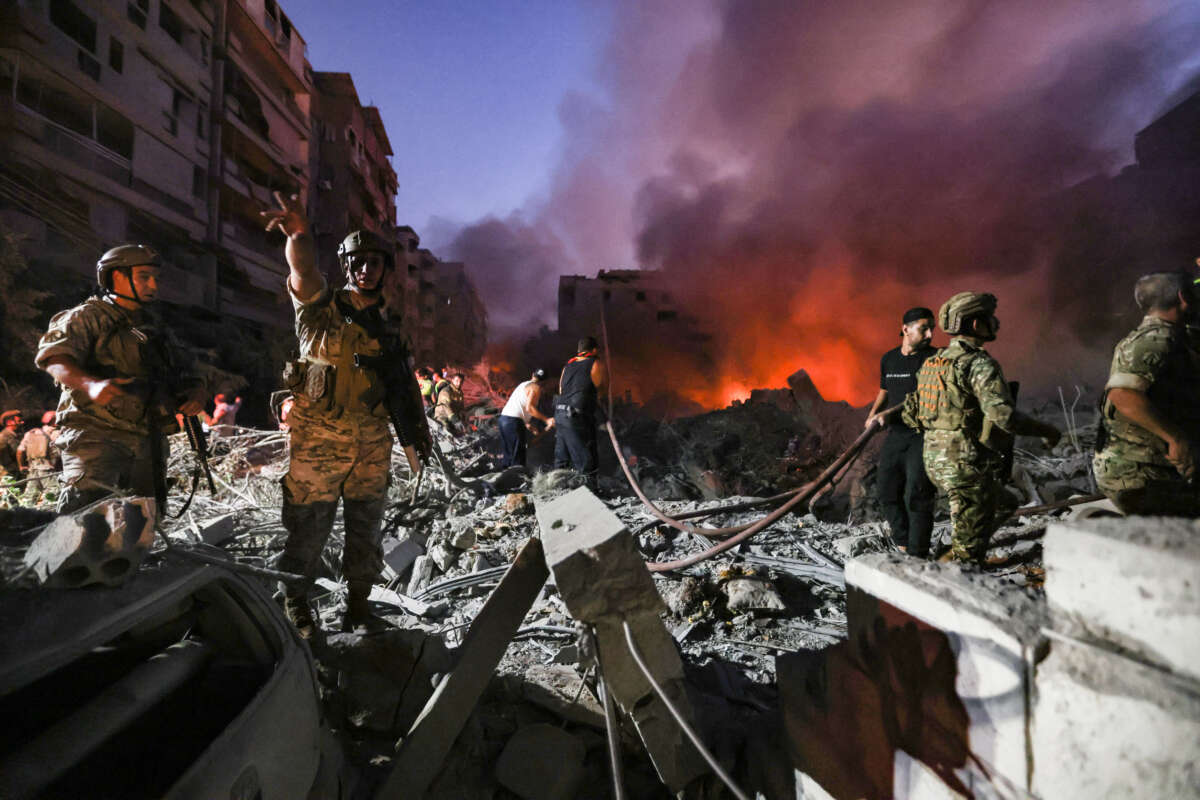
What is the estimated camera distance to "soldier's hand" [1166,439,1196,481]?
7.15 feet

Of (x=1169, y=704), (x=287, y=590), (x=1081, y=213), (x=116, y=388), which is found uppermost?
(x=1081, y=213)

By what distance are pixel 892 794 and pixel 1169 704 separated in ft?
2.95

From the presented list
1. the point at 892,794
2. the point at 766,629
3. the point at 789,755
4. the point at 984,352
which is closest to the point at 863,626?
the point at 892,794

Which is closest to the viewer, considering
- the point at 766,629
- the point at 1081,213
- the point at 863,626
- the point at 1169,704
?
the point at 1169,704

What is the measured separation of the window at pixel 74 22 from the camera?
38.9 ft

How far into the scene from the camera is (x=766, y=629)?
9.52 feet

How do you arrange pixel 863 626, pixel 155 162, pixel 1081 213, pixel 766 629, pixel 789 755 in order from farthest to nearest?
pixel 1081 213
pixel 155 162
pixel 766 629
pixel 789 755
pixel 863 626

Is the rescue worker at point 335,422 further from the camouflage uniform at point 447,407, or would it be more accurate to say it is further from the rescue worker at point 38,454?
the rescue worker at point 38,454

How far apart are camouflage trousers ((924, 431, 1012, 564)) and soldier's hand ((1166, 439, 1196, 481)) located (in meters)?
0.68

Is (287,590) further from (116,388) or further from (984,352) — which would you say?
(984,352)

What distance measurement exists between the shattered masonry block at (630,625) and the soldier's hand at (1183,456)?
2.62 meters

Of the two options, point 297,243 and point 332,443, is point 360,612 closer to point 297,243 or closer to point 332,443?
point 332,443

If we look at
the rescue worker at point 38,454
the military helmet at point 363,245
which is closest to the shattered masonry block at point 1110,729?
the military helmet at point 363,245

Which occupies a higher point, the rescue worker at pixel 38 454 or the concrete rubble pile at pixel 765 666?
the rescue worker at pixel 38 454
